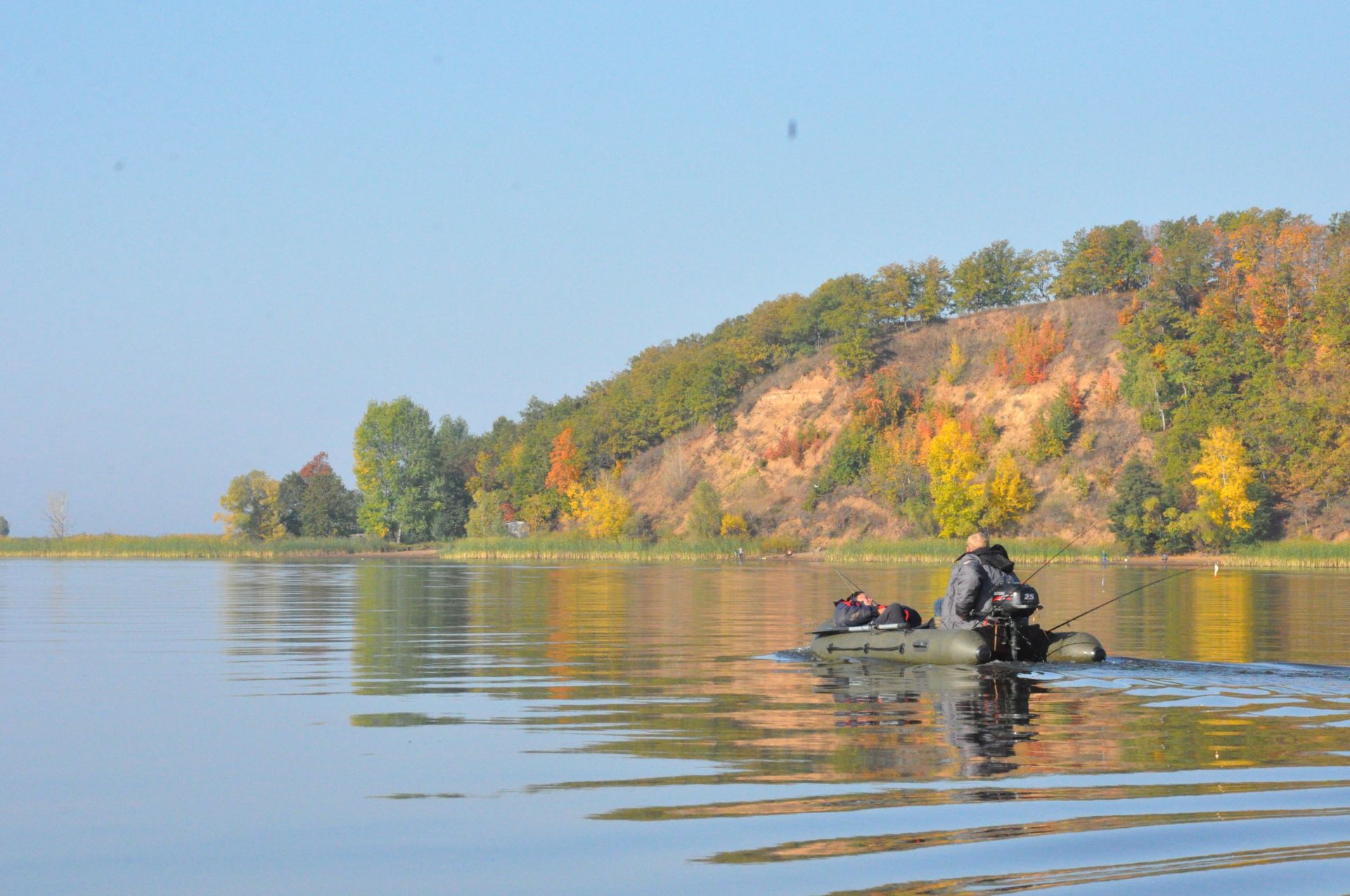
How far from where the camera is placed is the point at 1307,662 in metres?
21.3

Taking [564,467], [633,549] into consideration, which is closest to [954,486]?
[633,549]

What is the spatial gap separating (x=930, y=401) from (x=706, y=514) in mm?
21131

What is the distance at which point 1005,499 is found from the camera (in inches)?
3976

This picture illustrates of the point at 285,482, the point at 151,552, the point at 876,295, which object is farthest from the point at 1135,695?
the point at 285,482

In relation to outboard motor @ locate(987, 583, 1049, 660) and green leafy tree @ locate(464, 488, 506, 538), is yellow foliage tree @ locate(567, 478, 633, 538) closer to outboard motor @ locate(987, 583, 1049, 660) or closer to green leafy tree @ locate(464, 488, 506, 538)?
green leafy tree @ locate(464, 488, 506, 538)

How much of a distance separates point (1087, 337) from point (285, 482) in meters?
82.3

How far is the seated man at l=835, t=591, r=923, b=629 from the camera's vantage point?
23.7 meters

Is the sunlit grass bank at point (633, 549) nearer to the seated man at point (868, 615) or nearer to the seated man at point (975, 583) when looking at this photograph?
the seated man at point (868, 615)

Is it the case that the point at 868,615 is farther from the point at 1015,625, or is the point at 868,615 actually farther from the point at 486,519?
the point at 486,519

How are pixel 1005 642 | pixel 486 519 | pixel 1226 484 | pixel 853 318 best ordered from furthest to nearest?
pixel 486 519, pixel 853 318, pixel 1226 484, pixel 1005 642

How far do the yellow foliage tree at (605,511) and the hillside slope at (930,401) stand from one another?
11.1 feet

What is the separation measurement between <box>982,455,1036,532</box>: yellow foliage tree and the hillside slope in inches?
46.1

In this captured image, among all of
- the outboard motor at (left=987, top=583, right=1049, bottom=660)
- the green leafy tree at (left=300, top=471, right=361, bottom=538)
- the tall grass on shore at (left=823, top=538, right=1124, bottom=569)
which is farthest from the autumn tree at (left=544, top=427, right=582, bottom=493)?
the outboard motor at (left=987, top=583, right=1049, bottom=660)

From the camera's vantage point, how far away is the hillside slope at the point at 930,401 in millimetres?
103562
